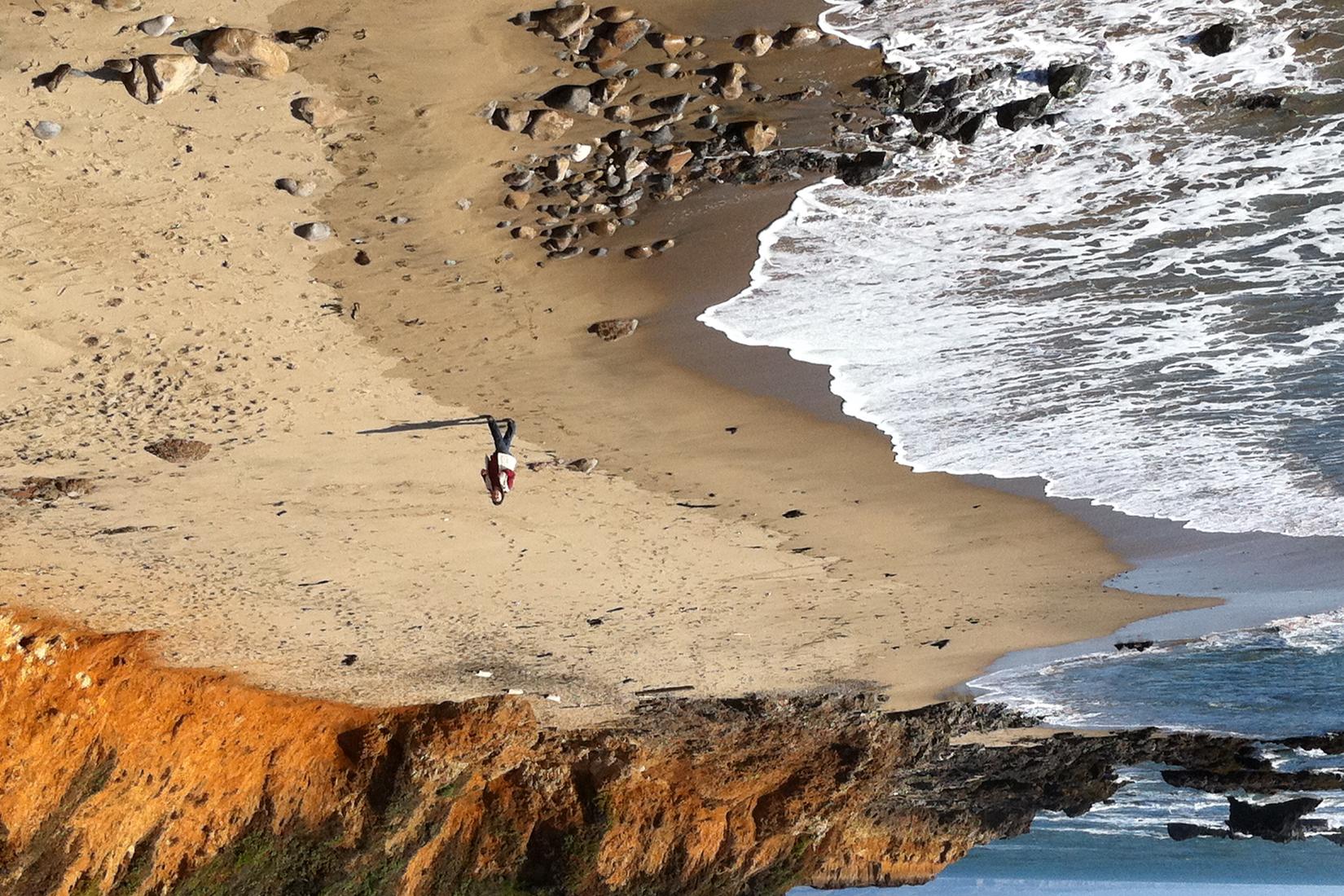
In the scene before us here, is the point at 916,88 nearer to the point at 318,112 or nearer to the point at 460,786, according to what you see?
the point at 318,112

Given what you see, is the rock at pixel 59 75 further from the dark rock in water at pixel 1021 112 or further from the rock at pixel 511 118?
the dark rock in water at pixel 1021 112

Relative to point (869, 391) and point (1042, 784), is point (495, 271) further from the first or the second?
point (1042, 784)

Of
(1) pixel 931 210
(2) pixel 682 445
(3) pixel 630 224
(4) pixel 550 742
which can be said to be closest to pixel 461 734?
(4) pixel 550 742

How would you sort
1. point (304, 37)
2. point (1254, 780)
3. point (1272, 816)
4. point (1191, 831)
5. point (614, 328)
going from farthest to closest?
point (1191, 831) < point (1272, 816) < point (1254, 780) < point (614, 328) < point (304, 37)

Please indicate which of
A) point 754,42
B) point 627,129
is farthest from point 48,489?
point 754,42

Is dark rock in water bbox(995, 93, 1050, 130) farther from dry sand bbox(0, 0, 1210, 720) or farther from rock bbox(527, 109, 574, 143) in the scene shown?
rock bbox(527, 109, 574, 143)

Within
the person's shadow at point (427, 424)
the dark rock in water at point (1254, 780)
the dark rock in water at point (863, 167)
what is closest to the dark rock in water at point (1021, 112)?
the dark rock in water at point (863, 167)
